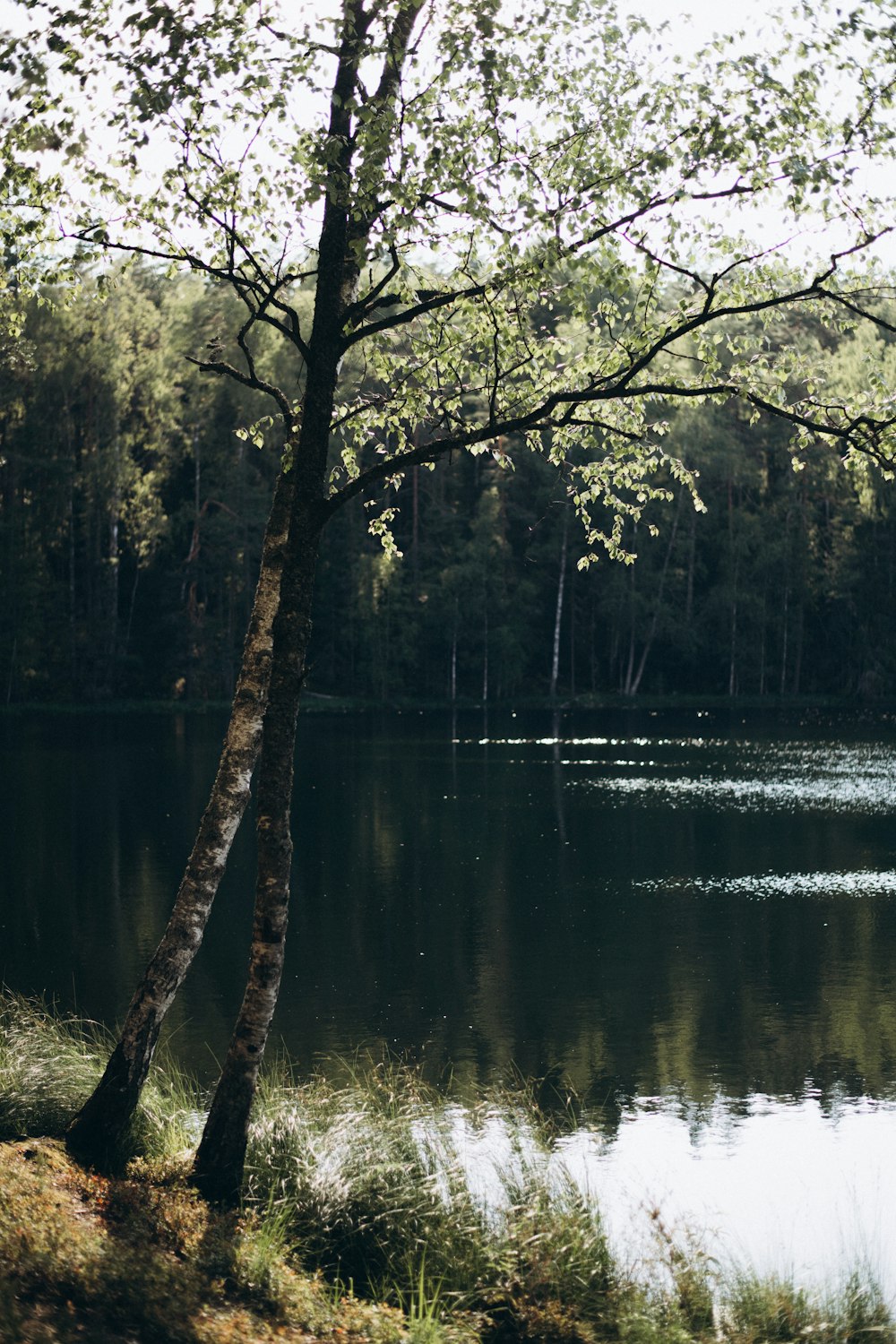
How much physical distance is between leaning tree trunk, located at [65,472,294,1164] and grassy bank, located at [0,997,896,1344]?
0.25 metres

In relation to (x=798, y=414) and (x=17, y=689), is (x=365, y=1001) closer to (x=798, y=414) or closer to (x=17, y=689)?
(x=798, y=414)

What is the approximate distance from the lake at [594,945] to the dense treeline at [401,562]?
70.2ft

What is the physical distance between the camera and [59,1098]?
8.32 meters

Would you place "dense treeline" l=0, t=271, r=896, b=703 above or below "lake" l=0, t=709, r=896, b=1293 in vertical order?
above

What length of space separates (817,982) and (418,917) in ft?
18.3

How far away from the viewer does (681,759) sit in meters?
39.2

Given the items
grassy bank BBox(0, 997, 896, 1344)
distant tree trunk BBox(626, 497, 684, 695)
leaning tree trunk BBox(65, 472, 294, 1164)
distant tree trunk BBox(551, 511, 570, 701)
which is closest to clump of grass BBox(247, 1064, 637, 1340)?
grassy bank BBox(0, 997, 896, 1344)

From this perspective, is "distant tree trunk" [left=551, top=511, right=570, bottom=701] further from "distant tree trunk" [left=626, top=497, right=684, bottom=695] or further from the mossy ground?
the mossy ground

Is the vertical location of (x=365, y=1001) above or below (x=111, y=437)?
below

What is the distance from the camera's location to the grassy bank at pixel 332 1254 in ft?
19.7

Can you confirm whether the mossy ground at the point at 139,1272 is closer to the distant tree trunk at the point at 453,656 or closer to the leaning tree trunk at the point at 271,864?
the leaning tree trunk at the point at 271,864

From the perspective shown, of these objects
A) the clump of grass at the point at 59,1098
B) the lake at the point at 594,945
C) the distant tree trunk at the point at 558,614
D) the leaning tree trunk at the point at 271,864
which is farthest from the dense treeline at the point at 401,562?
the leaning tree trunk at the point at 271,864

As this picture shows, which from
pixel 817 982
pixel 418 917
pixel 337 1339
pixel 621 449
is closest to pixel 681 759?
pixel 418 917

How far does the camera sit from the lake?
10711mm
